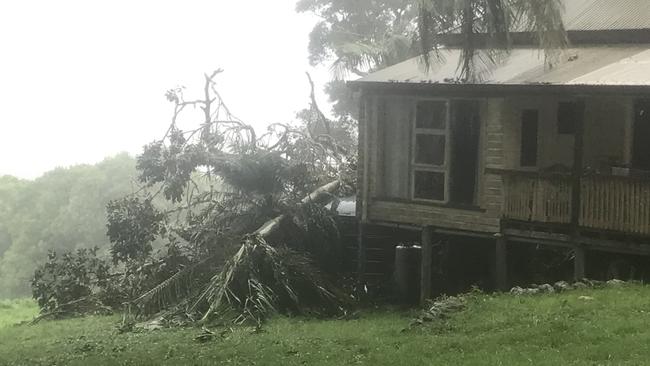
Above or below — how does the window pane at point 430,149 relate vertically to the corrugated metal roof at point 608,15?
below

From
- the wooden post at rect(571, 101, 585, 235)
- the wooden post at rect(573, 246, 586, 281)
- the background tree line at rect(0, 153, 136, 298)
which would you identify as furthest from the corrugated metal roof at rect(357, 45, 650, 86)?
the background tree line at rect(0, 153, 136, 298)

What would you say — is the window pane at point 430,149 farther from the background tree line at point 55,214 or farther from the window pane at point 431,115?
the background tree line at point 55,214

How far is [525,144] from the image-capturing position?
1692 centimetres

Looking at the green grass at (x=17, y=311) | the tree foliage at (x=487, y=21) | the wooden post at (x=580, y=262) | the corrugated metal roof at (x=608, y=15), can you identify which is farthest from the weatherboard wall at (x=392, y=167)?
the green grass at (x=17, y=311)

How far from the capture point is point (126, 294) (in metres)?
20.0

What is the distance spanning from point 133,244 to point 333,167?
591 cm

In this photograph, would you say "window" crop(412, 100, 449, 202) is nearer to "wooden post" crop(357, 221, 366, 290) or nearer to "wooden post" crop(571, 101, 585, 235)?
Result: "wooden post" crop(357, 221, 366, 290)

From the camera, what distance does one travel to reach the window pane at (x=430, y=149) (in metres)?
17.8

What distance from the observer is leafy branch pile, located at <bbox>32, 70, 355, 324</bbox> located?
1641cm

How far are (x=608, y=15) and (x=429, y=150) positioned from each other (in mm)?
5100

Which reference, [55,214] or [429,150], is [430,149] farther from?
[55,214]

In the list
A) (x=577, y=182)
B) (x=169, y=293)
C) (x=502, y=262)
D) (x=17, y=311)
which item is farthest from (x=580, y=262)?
(x=17, y=311)

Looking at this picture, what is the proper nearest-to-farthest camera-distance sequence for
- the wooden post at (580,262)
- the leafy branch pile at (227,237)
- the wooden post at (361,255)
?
1. the wooden post at (580,262)
2. the leafy branch pile at (227,237)
3. the wooden post at (361,255)

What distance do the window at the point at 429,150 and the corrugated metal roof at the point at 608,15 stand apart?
141 inches
